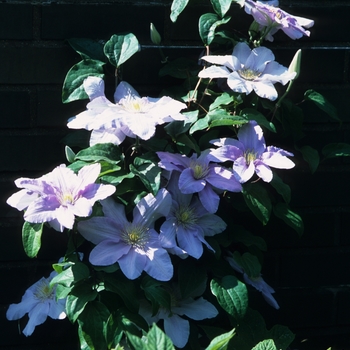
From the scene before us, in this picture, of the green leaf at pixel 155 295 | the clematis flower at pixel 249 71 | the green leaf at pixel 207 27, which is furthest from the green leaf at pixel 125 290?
the green leaf at pixel 207 27

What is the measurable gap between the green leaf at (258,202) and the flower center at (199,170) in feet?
0.36

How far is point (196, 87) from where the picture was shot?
5.07 feet

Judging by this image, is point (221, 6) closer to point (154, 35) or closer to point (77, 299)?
point (154, 35)

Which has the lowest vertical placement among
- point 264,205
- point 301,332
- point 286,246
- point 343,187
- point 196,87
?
point 301,332

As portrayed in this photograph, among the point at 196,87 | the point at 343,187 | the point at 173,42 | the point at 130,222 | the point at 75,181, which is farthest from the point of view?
the point at 343,187

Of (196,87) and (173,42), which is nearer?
(196,87)

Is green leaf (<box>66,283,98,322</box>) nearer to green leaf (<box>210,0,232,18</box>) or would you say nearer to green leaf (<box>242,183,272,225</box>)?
green leaf (<box>242,183,272,225</box>)

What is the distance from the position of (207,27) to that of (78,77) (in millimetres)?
331

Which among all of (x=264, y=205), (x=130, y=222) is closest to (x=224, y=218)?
(x=264, y=205)

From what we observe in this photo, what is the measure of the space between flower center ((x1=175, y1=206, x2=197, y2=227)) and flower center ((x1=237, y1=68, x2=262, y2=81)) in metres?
0.33

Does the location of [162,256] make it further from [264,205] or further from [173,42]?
[173,42]

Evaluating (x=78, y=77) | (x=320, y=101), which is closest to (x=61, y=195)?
(x=78, y=77)

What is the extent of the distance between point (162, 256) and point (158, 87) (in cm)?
53

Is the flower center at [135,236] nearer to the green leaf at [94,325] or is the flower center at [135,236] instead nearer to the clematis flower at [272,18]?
the green leaf at [94,325]
